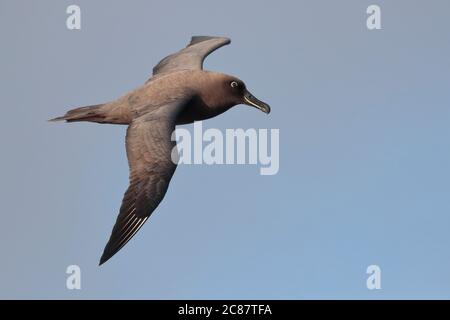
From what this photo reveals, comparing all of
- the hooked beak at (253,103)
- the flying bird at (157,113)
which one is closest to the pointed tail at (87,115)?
the flying bird at (157,113)

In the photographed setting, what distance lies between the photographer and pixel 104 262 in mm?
15820

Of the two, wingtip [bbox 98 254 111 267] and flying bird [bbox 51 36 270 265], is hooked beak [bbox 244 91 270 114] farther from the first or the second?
wingtip [bbox 98 254 111 267]

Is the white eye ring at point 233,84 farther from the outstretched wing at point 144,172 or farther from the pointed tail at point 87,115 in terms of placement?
the pointed tail at point 87,115

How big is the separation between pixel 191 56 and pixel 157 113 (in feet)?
A: 13.3

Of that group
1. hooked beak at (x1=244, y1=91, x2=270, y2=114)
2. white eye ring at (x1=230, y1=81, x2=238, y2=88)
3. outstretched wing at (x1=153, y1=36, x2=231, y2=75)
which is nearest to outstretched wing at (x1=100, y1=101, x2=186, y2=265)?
white eye ring at (x1=230, y1=81, x2=238, y2=88)

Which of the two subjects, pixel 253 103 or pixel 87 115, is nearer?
pixel 87 115

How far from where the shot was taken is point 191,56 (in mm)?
21891

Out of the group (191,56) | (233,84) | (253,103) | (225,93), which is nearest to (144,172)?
(225,93)

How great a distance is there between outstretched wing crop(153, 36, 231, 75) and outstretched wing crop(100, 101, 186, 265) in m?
3.53

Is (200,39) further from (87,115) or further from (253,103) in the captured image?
(87,115)

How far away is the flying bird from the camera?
1677 cm

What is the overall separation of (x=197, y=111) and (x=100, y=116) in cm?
176

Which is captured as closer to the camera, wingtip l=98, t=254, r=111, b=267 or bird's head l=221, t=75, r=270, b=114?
wingtip l=98, t=254, r=111, b=267

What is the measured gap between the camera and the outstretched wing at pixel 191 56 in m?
21.4
